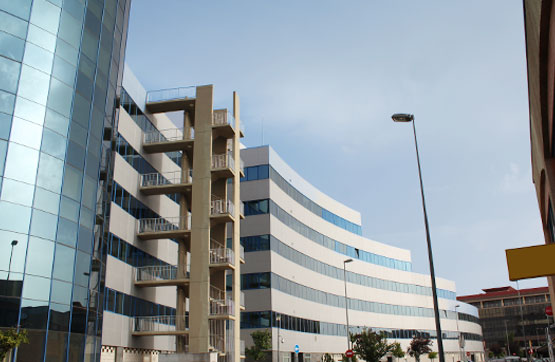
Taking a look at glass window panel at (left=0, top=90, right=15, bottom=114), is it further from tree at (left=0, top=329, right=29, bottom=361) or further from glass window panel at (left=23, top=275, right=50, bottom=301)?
tree at (left=0, top=329, right=29, bottom=361)

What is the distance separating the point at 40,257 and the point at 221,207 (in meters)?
14.3

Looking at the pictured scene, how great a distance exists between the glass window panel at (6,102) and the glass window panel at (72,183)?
3859 millimetres

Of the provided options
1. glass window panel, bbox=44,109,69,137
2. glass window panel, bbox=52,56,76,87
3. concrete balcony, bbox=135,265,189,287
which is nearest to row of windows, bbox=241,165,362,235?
concrete balcony, bbox=135,265,189,287

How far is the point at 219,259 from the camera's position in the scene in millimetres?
35688

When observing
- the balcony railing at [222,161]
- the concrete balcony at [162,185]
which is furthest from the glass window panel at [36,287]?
the balcony railing at [222,161]

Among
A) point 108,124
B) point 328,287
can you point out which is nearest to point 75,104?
point 108,124

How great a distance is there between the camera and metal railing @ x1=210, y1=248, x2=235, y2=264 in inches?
1389

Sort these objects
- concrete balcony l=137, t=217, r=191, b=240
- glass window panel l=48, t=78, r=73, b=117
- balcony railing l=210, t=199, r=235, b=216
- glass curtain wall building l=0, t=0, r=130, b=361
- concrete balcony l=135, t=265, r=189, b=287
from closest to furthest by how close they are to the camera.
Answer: glass curtain wall building l=0, t=0, r=130, b=361
glass window panel l=48, t=78, r=73, b=117
concrete balcony l=135, t=265, r=189, b=287
concrete balcony l=137, t=217, r=191, b=240
balcony railing l=210, t=199, r=235, b=216

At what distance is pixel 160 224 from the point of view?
37.2 metres

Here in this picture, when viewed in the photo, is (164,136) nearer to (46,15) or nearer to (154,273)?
(154,273)

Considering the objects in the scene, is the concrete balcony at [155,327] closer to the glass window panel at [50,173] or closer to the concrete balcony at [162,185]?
the concrete balcony at [162,185]

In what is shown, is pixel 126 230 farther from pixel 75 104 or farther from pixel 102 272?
pixel 75 104

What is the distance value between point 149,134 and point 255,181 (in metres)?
17.4

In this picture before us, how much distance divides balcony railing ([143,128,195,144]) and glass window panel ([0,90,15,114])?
42.9 ft
